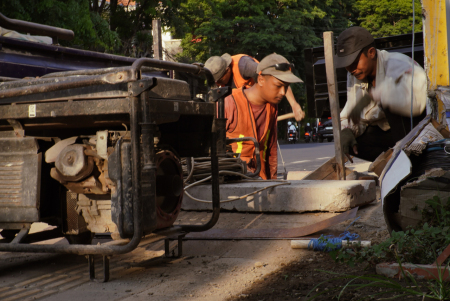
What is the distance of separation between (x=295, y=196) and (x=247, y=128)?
205 centimetres

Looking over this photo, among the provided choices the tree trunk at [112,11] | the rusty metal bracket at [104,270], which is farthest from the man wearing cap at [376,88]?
the tree trunk at [112,11]

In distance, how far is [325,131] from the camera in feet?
97.0

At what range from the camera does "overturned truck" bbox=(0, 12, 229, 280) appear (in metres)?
2.94

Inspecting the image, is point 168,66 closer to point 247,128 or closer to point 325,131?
point 247,128

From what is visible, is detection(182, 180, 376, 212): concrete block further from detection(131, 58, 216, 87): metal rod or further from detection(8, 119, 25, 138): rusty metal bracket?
detection(8, 119, 25, 138): rusty metal bracket

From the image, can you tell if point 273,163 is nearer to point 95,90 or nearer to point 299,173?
point 299,173

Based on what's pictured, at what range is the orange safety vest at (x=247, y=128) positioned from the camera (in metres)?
6.74

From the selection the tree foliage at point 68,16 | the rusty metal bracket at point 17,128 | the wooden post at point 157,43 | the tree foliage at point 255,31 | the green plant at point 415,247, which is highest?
the tree foliage at point 255,31

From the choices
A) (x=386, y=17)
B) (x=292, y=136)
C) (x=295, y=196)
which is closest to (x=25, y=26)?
(x=295, y=196)

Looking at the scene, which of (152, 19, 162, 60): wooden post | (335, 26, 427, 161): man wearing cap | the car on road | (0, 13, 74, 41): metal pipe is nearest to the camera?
(0, 13, 74, 41): metal pipe

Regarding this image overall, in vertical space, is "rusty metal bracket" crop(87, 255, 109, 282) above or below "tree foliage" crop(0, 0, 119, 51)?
below

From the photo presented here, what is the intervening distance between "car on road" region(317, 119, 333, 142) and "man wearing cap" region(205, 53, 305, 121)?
846 inches

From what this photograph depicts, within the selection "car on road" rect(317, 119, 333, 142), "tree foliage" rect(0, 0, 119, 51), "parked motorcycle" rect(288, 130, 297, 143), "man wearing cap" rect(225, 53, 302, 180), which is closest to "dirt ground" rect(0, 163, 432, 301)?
"man wearing cap" rect(225, 53, 302, 180)

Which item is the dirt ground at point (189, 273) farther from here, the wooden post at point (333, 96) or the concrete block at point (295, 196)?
the wooden post at point (333, 96)
